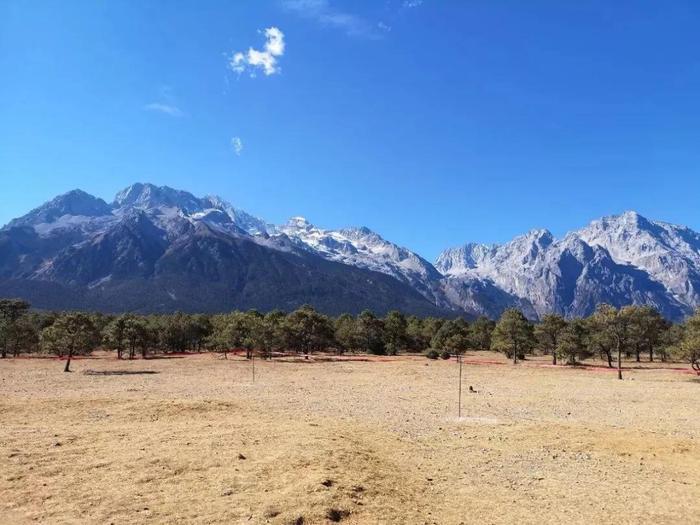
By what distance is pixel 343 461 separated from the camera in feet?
56.0

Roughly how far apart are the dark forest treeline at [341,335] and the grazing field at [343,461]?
30.9 m

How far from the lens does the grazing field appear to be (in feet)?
43.1

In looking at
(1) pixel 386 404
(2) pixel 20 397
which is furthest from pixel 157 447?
(2) pixel 20 397

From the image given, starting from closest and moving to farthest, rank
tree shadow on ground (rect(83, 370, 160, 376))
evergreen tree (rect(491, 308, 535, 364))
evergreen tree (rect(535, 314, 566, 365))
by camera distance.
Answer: tree shadow on ground (rect(83, 370, 160, 376)) → evergreen tree (rect(535, 314, 566, 365)) → evergreen tree (rect(491, 308, 535, 364))

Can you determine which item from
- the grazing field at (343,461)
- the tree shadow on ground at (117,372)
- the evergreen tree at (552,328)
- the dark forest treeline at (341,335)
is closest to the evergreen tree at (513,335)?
the dark forest treeline at (341,335)

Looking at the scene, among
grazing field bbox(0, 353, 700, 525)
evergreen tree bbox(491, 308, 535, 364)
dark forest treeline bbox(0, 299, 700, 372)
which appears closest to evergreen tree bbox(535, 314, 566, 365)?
dark forest treeline bbox(0, 299, 700, 372)

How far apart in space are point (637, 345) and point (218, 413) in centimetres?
9524

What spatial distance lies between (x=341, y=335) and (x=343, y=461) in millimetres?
102840

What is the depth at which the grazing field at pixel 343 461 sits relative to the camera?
43.1ft

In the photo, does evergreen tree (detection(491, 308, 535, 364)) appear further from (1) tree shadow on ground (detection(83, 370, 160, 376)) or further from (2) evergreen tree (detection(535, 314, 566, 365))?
(1) tree shadow on ground (detection(83, 370, 160, 376))

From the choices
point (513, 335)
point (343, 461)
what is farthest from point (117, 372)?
point (513, 335)

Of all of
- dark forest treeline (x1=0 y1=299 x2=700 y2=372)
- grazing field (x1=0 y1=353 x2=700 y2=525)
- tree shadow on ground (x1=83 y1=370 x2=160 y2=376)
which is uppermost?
dark forest treeline (x1=0 y1=299 x2=700 y2=372)

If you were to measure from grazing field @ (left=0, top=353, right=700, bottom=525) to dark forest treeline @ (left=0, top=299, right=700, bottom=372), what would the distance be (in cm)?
3085

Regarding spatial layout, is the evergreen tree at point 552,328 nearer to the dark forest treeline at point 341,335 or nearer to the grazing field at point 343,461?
the dark forest treeline at point 341,335
